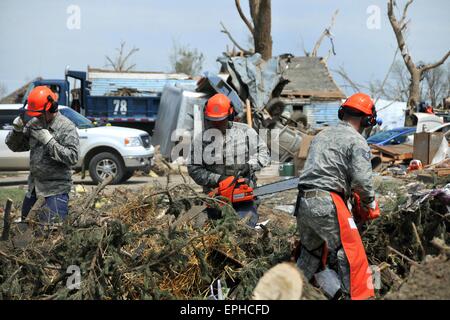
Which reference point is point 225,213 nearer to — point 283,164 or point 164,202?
point 164,202

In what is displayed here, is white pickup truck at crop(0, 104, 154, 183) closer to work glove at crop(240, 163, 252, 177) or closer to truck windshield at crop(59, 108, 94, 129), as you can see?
truck windshield at crop(59, 108, 94, 129)

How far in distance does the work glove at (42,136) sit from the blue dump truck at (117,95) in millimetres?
12614

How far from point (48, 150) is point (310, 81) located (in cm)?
1993

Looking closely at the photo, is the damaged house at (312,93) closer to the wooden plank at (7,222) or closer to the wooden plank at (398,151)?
the wooden plank at (398,151)

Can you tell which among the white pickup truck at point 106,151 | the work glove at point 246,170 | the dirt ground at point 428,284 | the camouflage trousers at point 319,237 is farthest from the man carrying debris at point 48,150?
the white pickup truck at point 106,151

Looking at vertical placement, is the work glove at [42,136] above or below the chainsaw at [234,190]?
above

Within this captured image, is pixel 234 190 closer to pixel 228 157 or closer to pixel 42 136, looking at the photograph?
pixel 228 157

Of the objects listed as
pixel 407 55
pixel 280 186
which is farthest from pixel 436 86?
pixel 280 186

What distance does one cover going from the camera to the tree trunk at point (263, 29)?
855 inches

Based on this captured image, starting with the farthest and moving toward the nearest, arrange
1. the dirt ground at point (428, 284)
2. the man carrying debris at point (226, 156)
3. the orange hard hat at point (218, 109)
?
the man carrying debris at point (226, 156) → the orange hard hat at point (218, 109) → the dirt ground at point (428, 284)

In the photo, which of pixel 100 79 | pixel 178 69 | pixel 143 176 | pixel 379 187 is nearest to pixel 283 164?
pixel 143 176

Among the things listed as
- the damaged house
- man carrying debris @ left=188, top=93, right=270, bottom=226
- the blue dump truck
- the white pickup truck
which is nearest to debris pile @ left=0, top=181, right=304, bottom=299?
man carrying debris @ left=188, top=93, right=270, bottom=226

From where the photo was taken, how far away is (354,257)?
4.11 metres

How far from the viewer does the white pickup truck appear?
12.8 metres
